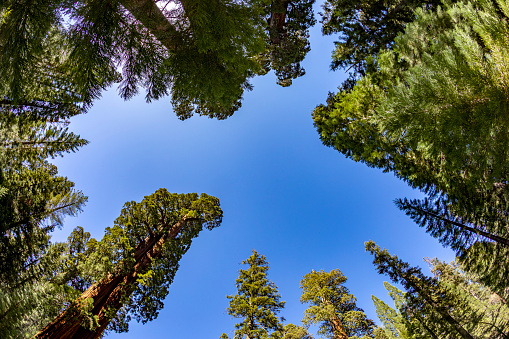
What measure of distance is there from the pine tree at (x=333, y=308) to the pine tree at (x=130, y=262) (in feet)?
32.0

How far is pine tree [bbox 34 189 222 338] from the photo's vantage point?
794cm

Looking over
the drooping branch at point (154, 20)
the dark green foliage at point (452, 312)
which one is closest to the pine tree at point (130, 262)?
the drooping branch at point (154, 20)

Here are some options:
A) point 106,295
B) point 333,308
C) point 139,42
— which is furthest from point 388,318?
point 139,42

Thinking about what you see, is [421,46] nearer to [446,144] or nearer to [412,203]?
[446,144]

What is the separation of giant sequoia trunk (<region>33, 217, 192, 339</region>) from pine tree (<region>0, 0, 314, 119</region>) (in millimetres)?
7908

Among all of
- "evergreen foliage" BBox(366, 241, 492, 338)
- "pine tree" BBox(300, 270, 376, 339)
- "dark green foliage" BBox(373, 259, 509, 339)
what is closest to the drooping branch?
"dark green foliage" BBox(373, 259, 509, 339)

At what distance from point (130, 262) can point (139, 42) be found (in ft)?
30.9

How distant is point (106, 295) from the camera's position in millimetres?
9375

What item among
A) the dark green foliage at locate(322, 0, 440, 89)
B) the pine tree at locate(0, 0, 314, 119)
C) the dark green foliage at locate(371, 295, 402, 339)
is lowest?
the pine tree at locate(0, 0, 314, 119)

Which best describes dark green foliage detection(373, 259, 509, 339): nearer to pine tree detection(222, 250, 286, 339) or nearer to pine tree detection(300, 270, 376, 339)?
pine tree detection(300, 270, 376, 339)

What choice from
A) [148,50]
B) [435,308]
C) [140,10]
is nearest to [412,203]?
[435,308]

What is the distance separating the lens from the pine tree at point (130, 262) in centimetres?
794

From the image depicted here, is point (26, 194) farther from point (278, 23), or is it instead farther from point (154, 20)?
point (278, 23)

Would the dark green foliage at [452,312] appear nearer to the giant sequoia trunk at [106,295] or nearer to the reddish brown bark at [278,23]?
the giant sequoia trunk at [106,295]
